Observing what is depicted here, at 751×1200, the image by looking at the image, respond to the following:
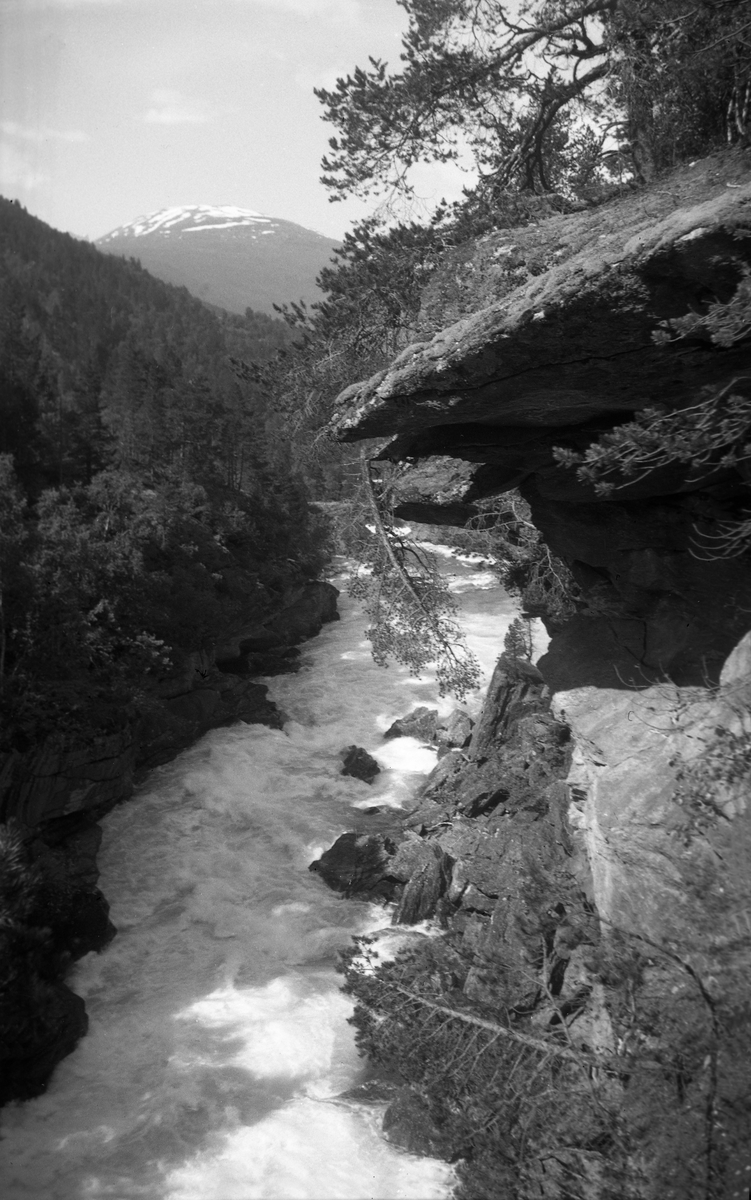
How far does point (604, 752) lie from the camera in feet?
28.9

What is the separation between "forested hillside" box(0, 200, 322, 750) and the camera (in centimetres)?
1544

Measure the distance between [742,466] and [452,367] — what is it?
2.99 metres

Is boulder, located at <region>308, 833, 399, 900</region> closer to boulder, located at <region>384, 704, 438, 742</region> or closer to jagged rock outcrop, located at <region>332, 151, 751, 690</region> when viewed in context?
boulder, located at <region>384, 704, 438, 742</region>

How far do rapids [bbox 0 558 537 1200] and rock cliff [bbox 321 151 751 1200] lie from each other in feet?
4.86

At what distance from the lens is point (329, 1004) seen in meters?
11.4

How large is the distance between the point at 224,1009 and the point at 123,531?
1342cm

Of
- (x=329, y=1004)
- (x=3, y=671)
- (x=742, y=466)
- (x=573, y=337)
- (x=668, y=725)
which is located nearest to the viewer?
(x=573, y=337)

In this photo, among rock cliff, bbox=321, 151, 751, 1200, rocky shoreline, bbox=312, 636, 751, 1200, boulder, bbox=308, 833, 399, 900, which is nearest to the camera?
rock cliff, bbox=321, 151, 751, 1200

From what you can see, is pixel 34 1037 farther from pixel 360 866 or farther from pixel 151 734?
pixel 151 734

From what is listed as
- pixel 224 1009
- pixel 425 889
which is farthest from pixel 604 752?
pixel 224 1009

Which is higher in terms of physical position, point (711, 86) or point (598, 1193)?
point (711, 86)

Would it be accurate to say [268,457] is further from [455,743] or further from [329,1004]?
[329,1004]

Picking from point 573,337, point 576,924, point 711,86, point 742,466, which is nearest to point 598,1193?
point 576,924

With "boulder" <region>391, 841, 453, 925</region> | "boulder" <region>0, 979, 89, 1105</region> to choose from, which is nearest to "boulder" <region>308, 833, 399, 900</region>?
"boulder" <region>391, 841, 453, 925</region>
